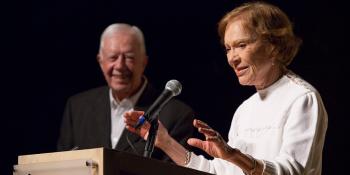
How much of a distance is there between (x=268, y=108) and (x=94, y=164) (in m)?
0.98

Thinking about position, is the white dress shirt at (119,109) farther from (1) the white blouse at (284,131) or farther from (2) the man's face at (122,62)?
(1) the white blouse at (284,131)

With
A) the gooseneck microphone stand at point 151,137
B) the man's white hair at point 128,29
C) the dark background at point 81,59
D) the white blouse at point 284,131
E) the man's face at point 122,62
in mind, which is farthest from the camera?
the dark background at point 81,59

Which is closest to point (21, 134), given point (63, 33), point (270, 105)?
point (63, 33)

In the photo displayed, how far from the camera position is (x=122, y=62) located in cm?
503

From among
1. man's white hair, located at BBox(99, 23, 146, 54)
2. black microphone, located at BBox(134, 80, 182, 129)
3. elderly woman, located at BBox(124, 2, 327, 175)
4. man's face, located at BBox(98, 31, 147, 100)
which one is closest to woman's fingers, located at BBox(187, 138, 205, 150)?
elderly woman, located at BBox(124, 2, 327, 175)

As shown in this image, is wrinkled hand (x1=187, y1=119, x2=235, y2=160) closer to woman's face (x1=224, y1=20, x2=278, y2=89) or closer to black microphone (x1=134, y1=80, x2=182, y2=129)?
black microphone (x1=134, y1=80, x2=182, y2=129)

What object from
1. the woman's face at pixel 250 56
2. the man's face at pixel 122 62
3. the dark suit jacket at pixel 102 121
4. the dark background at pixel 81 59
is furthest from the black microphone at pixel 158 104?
the dark background at pixel 81 59

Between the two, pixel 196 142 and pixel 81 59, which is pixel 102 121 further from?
pixel 196 142

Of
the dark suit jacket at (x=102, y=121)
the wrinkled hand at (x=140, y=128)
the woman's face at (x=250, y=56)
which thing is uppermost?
the woman's face at (x=250, y=56)

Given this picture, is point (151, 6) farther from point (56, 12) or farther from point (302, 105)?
point (302, 105)

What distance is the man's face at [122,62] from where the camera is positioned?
5000 mm

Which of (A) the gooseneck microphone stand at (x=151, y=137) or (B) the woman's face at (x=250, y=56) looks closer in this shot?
(A) the gooseneck microphone stand at (x=151, y=137)

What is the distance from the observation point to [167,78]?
5.50m

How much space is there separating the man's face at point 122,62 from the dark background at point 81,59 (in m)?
0.44
